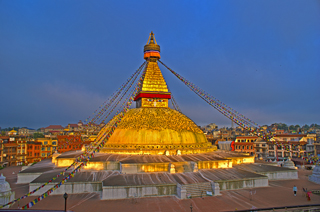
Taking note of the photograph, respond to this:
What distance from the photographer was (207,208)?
31.7ft

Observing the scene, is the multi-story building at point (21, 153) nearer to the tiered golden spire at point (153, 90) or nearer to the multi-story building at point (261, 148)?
the tiered golden spire at point (153, 90)

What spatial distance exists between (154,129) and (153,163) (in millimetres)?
3661

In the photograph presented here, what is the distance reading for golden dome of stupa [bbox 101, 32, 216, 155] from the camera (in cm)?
1574

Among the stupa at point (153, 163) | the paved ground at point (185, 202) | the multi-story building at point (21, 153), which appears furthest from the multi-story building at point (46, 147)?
the paved ground at point (185, 202)

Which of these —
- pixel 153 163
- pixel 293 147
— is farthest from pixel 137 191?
pixel 293 147

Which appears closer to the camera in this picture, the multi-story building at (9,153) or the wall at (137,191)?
the wall at (137,191)

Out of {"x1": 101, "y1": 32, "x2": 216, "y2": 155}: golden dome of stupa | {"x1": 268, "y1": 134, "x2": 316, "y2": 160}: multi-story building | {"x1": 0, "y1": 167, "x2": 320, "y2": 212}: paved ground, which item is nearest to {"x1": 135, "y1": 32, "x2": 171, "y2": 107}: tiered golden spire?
{"x1": 101, "y1": 32, "x2": 216, "y2": 155}: golden dome of stupa

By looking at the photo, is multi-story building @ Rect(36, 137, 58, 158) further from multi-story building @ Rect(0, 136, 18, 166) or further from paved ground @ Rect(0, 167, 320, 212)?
paved ground @ Rect(0, 167, 320, 212)

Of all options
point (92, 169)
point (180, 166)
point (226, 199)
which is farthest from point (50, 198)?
point (226, 199)

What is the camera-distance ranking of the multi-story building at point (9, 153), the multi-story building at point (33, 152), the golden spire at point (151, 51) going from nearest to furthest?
the golden spire at point (151, 51)
the multi-story building at point (9, 153)
the multi-story building at point (33, 152)

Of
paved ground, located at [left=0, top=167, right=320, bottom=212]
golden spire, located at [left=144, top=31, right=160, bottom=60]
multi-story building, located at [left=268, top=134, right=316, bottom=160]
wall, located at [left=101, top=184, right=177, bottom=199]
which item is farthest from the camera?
multi-story building, located at [left=268, top=134, right=316, bottom=160]

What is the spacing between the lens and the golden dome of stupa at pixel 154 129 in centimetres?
1574

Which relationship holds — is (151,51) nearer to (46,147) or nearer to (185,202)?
(185,202)

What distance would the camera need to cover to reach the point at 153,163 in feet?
42.5
